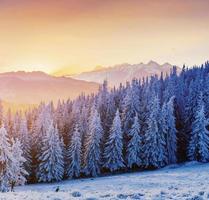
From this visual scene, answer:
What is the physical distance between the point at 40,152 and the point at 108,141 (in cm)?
1516

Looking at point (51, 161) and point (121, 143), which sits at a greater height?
point (121, 143)

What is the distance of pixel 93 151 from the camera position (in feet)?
247

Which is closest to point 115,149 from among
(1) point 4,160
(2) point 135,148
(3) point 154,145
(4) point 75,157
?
(2) point 135,148

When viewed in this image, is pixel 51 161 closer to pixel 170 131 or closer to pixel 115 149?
pixel 115 149

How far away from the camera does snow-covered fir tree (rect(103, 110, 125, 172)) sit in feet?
243

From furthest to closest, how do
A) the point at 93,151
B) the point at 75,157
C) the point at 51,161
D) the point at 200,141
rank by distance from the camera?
the point at 93,151, the point at 75,157, the point at 200,141, the point at 51,161

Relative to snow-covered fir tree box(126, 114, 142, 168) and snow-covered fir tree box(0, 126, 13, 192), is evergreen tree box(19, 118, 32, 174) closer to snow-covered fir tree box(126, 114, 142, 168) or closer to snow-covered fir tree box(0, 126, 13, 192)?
snow-covered fir tree box(126, 114, 142, 168)

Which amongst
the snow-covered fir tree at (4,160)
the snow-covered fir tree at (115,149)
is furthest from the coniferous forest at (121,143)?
the snow-covered fir tree at (4,160)

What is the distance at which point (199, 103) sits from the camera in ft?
262

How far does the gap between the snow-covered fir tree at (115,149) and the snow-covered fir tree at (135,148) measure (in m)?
1.74

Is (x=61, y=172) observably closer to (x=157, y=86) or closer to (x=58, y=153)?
(x=58, y=153)

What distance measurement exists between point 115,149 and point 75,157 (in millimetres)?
8665

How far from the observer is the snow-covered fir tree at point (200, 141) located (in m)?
71.5

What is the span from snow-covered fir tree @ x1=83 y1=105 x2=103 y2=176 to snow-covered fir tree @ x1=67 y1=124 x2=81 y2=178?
4.99 ft
